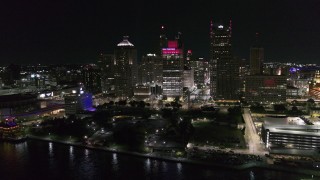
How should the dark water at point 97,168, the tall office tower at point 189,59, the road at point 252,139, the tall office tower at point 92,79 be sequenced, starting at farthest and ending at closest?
the tall office tower at point 189,59, the tall office tower at point 92,79, the road at point 252,139, the dark water at point 97,168

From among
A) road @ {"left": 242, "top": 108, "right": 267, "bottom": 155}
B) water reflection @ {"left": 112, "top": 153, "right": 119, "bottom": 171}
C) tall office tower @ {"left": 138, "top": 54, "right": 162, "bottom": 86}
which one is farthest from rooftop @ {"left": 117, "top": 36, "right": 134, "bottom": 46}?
water reflection @ {"left": 112, "top": 153, "right": 119, "bottom": 171}

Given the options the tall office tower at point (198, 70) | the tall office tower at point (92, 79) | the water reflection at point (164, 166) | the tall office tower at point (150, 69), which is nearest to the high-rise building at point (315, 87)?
the tall office tower at point (198, 70)

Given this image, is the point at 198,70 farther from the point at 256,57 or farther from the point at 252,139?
the point at 252,139

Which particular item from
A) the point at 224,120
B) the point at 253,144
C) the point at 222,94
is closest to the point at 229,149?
the point at 253,144

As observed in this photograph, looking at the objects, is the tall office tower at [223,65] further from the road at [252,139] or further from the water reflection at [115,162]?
the water reflection at [115,162]

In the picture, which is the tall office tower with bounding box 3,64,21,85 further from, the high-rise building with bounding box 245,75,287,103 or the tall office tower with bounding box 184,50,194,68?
the high-rise building with bounding box 245,75,287,103

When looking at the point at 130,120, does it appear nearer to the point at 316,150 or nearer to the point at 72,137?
the point at 72,137

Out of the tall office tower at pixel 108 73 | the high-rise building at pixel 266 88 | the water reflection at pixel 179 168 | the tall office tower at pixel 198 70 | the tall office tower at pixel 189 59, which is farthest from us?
the tall office tower at pixel 189 59
